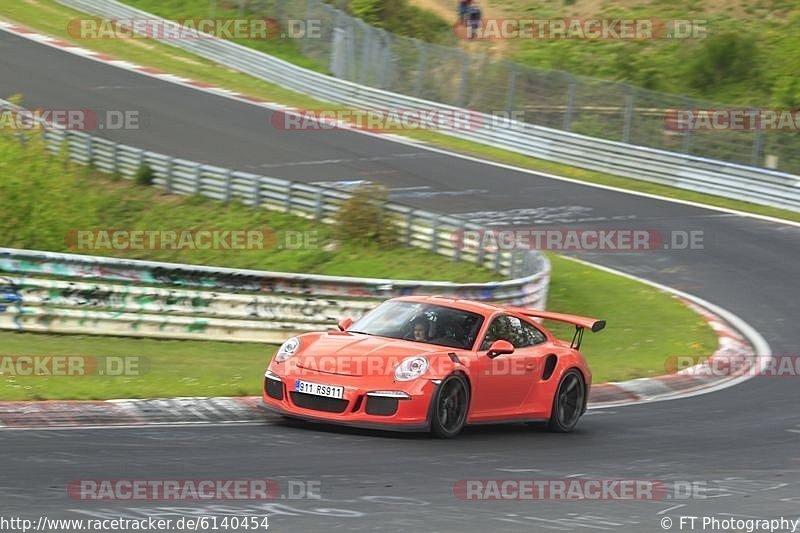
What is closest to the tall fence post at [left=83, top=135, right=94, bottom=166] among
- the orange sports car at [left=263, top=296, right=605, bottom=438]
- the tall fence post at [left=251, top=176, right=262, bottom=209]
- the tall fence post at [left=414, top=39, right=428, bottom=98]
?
the tall fence post at [left=251, top=176, right=262, bottom=209]

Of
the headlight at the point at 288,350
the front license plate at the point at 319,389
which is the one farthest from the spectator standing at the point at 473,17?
the front license plate at the point at 319,389

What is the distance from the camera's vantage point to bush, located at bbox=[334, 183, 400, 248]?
79.4 ft

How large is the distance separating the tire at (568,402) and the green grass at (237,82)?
16944 millimetres

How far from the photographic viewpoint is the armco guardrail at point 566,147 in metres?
29.5

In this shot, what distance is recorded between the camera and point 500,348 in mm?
11078

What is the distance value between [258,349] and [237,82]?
76.4ft

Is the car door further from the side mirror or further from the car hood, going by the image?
the car hood

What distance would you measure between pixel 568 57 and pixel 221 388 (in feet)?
111

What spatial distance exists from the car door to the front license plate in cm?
128

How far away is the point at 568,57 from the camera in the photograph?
146 ft
